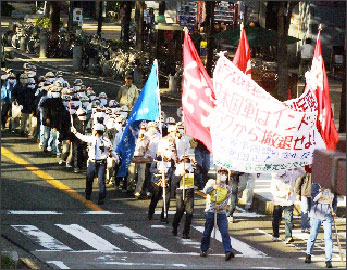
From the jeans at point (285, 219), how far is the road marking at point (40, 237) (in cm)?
400

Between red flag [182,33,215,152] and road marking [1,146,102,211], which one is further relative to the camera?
road marking [1,146,102,211]

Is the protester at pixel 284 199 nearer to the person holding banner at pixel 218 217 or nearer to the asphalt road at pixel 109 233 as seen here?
the asphalt road at pixel 109 233

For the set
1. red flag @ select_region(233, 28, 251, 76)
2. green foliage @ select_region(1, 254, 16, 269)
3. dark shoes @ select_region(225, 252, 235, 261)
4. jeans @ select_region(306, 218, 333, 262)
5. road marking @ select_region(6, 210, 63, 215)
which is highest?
red flag @ select_region(233, 28, 251, 76)

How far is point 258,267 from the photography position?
19.9 m

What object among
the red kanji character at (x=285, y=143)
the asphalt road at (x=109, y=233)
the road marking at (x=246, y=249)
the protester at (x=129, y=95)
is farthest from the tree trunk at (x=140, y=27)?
the red kanji character at (x=285, y=143)

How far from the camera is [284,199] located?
907 inches

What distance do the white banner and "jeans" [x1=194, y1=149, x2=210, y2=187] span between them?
6.29 metres

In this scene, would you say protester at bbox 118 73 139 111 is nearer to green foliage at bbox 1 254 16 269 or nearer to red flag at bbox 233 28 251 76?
red flag at bbox 233 28 251 76

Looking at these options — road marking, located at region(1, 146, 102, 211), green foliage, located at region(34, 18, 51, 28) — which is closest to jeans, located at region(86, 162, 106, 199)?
road marking, located at region(1, 146, 102, 211)

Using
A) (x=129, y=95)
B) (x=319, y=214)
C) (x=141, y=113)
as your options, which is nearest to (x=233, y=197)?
(x=141, y=113)

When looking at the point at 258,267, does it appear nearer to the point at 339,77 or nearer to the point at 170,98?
the point at 170,98

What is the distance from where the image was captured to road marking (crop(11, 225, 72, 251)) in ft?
71.4

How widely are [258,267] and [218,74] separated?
12.6 ft

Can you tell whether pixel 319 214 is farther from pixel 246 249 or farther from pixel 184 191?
pixel 184 191
